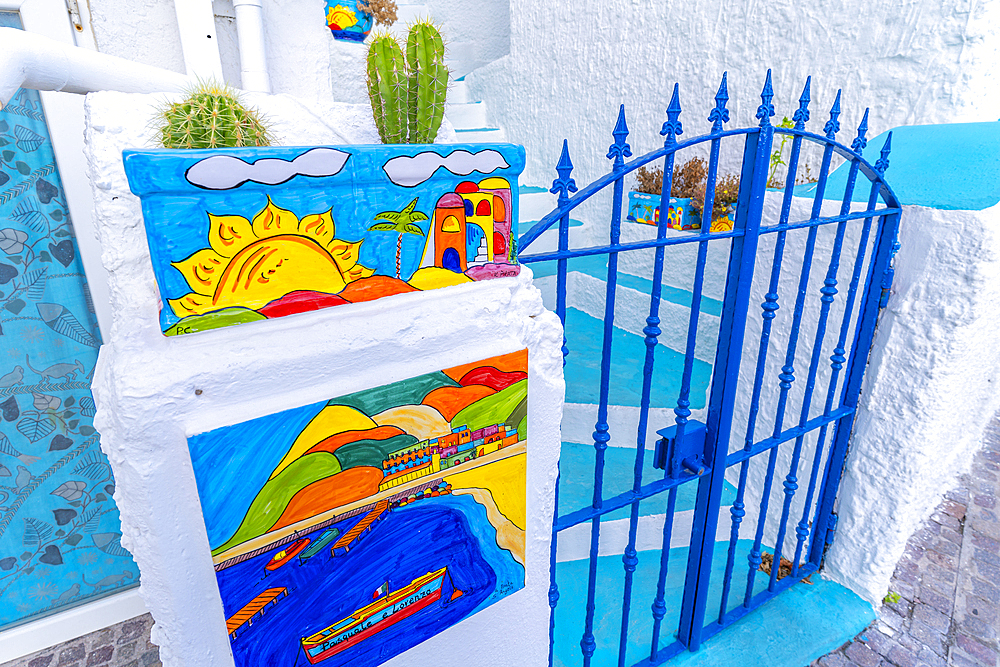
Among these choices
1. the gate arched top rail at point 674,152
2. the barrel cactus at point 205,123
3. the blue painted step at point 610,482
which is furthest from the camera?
the blue painted step at point 610,482

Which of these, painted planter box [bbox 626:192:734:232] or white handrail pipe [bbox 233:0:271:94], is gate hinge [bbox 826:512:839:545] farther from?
white handrail pipe [bbox 233:0:271:94]

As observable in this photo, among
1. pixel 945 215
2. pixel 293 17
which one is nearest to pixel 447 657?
pixel 945 215

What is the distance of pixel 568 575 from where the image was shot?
8.61ft

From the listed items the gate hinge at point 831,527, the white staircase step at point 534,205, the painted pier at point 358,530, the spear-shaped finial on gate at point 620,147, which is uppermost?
the spear-shaped finial on gate at point 620,147

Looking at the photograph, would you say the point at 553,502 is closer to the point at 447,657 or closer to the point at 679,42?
the point at 447,657

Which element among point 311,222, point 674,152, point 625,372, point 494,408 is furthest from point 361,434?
point 625,372

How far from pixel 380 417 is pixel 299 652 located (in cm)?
55

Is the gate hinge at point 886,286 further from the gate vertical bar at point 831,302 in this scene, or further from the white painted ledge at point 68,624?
the white painted ledge at point 68,624

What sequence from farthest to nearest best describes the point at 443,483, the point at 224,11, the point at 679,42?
the point at 679,42 < the point at 224,11 < the point at 443,483

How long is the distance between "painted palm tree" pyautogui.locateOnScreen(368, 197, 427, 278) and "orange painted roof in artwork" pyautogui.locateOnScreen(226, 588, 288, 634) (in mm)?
695

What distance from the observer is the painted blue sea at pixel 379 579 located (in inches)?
40.6

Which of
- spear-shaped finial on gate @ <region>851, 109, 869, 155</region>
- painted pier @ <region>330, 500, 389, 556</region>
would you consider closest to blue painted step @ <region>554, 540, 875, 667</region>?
painted pier @ <region>330, 500, 389, 556</region>

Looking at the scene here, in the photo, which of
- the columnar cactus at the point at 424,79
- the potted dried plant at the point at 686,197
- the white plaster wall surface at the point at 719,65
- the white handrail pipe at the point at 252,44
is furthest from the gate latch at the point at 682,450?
the potted dried plant at the point at 686,197

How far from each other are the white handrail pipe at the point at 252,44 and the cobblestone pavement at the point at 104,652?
108 inches
